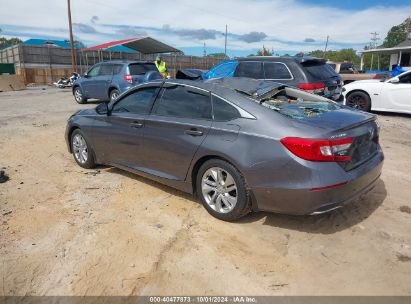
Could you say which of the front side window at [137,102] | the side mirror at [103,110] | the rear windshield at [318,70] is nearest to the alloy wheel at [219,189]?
the front side window at [137,102]

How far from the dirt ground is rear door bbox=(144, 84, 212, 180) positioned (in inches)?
19.9

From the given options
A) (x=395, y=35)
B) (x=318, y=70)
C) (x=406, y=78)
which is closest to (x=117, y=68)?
(x=318, y=70)

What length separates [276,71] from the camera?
8.55 meters

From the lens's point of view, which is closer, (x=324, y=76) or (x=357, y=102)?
(x=324, y=76)

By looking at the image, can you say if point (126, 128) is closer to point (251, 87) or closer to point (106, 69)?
point (251, 87)

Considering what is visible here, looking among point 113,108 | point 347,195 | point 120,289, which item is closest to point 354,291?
point 347,195

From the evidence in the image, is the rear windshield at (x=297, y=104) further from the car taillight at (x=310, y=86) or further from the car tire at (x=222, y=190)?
the car taillight at (x=310, y=86)

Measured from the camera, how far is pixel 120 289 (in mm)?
2943

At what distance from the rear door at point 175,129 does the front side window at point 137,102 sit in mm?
156

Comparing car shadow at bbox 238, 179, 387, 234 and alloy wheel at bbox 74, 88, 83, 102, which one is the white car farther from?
alloy wheel at bbox 74, 88, 83, 102

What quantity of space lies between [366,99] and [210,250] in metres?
9.32

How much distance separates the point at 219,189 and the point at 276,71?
532 centimetres

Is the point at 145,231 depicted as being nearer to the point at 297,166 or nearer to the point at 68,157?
the point at 297,166

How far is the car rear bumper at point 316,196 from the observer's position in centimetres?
335
